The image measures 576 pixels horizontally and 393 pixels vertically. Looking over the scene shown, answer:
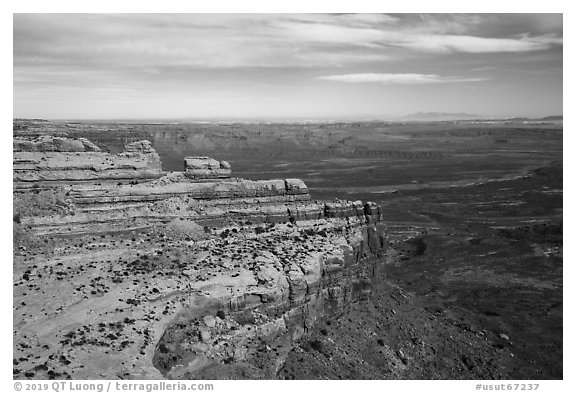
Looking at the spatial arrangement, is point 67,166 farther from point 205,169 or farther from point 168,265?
point 168,265

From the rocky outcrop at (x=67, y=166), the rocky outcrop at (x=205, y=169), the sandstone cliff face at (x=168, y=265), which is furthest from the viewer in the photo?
the rocky outcrop at (x=205, y=169)

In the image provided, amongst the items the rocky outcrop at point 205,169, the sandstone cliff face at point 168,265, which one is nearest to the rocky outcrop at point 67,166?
the sandstone cliff face at point 168,265

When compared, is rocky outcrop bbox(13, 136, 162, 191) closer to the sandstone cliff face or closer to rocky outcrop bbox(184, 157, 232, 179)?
the sandstone cliff face

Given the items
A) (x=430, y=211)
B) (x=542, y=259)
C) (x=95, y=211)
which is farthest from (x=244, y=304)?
(x=430, y=211)

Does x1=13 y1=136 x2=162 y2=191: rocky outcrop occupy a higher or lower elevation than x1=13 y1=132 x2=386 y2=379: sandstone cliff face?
higher


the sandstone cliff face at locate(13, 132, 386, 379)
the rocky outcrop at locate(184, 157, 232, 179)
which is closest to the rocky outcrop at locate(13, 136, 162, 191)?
the sandstone cliff face at locate(13, 132, 386, 379)

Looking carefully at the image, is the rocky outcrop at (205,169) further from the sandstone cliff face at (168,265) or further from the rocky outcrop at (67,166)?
the rocky outcrop at (67,166)

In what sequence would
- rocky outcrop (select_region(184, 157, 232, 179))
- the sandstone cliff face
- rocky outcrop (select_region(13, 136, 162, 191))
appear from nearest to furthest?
the sandstone cliff face, rocky outcrop (select_region(13, 136, 162, 191)), rocky outcrop (select_region(184, 157, 232, 179))

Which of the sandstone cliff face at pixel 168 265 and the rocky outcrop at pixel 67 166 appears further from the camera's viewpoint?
the rocky outcrop at pixel 67 166
